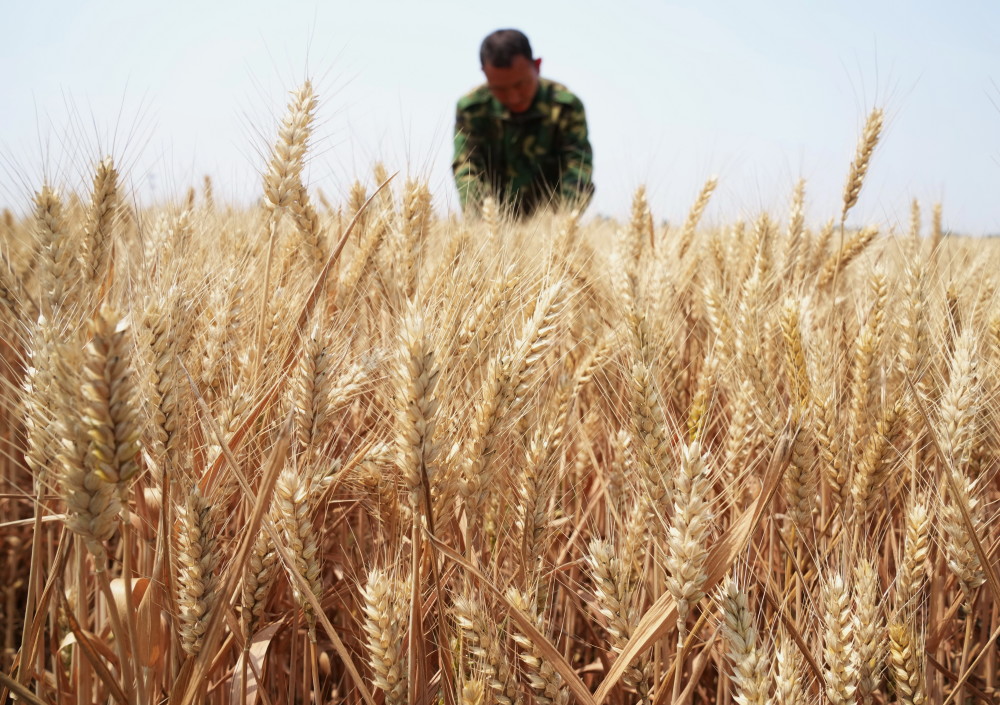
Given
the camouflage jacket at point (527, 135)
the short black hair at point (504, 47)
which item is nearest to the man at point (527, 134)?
the camouflage jacket at point (527, 135)

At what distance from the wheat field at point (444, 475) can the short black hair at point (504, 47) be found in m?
3.85

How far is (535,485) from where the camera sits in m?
1.13

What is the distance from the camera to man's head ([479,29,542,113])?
5246mm

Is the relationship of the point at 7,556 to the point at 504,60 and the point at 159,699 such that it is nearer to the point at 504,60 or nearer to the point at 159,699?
the point at 159,699

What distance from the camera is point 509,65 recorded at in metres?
5.26

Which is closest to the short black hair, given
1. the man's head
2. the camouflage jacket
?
the man's head

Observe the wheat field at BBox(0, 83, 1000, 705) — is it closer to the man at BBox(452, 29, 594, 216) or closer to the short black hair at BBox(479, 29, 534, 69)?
the short black hair at BBox(479, 29, 534, 69)

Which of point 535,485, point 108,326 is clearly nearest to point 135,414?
point 108,326

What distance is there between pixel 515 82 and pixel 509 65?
0.58 feet

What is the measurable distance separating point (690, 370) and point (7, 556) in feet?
8.10

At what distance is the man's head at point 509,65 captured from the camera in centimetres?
525

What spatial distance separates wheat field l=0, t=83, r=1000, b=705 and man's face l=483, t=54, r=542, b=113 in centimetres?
386

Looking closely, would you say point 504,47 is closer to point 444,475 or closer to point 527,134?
point 527,134

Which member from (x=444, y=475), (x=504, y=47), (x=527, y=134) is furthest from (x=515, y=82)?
(x=444, y=475)
